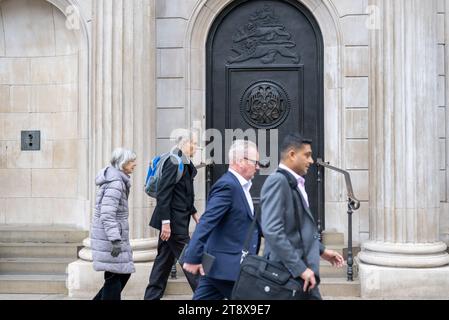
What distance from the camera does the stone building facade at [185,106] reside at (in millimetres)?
7988

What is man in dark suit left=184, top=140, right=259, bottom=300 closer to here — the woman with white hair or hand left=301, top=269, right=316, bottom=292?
hand left=301, top=269, right=316, bottom=292

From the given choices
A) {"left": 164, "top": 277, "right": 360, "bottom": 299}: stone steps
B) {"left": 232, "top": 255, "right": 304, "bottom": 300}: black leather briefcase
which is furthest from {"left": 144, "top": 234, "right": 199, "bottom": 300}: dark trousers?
{"left": 232, "top": 255, "right": 304, "bottom": 300}: black leather briefcase

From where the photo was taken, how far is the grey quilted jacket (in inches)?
243

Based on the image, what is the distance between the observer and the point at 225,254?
202 inches

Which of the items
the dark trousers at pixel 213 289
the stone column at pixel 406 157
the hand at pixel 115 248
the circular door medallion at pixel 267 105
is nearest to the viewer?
the dark trousers at pixel 213 289

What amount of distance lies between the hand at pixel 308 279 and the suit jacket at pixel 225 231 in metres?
0.76

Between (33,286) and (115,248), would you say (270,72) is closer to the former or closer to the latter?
(115,248)

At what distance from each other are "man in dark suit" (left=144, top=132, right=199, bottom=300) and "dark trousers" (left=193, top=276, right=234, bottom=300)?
5.13ft

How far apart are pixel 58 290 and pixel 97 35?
131 inches

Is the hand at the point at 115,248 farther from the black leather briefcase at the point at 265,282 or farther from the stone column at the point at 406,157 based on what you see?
the stone column at the point at 406,157

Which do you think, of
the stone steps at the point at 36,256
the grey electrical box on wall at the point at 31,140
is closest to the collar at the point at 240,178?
the stone steps at the point at 36,256

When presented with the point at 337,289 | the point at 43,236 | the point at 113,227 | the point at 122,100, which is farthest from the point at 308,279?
the point at 43,236

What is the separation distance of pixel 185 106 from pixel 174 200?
2.70 m
